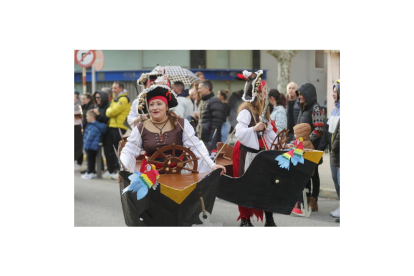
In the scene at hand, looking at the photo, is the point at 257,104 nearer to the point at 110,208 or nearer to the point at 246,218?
the point at 246,218

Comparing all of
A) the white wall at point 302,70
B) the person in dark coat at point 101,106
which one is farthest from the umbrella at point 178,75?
the white wall at point 302,70

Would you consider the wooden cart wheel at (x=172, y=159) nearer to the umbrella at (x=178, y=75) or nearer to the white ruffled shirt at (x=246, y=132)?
the white ruffled shirt at (x=246, y=132)

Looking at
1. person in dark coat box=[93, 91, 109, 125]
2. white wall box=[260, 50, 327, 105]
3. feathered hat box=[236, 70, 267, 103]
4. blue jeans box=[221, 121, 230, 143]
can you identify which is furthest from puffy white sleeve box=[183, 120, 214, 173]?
white wall box=[260, 50, 327, 105]

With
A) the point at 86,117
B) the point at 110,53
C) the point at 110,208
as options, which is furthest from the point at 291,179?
the point at 110,53

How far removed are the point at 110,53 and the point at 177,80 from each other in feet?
49.7

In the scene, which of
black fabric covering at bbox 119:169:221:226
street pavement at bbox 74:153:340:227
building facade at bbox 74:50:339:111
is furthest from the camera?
building facade at bbox 74:50:339:111

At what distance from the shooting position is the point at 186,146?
18.2 ft

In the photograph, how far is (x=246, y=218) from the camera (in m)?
6.52

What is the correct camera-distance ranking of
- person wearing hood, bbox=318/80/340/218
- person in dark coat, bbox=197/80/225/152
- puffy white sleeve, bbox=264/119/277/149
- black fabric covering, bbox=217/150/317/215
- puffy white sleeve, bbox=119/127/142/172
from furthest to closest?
person in dark coat, bbox=197/80/225/152 < person wearing hood, bbox=318/80/340/218 < puffy white sleeve, bbox=264/119/277/149 < black fabric covering, bbox=217/150/317/215 < puffy white sleeve, bbox=119/127/142/172

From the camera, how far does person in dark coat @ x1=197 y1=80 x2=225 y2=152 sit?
30.8ft

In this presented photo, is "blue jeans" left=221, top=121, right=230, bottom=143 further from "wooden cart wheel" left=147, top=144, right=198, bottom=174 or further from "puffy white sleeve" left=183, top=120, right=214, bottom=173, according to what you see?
"wooden cart wheel" left=147, top=144, right=198, bottom=174

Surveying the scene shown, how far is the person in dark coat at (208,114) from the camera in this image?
939 centimetres

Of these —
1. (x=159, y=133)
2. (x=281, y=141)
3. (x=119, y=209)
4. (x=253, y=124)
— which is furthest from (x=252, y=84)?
(x=119, y=209)

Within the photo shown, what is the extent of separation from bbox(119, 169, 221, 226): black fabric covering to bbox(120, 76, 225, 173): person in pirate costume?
663 millimetres
